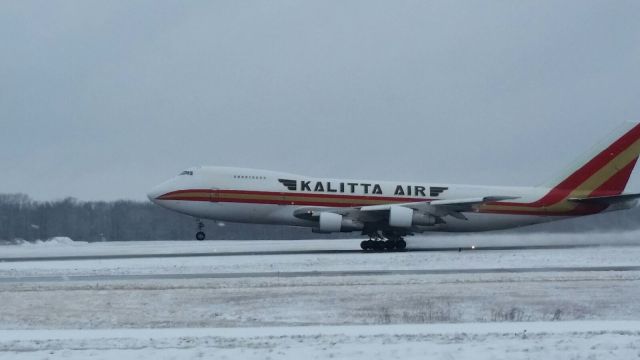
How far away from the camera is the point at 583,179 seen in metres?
42.8

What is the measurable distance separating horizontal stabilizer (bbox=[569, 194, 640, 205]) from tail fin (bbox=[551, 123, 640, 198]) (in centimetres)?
47

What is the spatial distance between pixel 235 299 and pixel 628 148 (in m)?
30.4

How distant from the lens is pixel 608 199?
136 ft

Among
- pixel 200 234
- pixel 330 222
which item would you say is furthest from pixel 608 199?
pixel 200 234

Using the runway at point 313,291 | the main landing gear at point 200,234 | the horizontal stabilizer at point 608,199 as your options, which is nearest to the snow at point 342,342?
the runway at point 313,291

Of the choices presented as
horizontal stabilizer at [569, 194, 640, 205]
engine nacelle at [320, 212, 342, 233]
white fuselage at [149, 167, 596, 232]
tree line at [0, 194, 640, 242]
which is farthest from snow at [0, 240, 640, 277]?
tree line at [0, 194, 640, 242]

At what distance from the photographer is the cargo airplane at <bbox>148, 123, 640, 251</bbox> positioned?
38781mm

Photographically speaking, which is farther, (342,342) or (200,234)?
(200,234)

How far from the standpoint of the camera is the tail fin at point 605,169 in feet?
140

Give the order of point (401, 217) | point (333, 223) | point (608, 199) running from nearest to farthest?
point (333, 223) → point (401, 217) → point (608, 199)

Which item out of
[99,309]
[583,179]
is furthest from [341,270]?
[583,179]

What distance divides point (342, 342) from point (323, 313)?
457 centimetres

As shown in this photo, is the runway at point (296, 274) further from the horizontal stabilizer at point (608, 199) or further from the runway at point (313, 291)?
A: the horizontal stabilizer at point (608, 199)

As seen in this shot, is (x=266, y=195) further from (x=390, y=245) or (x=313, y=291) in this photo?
(x=313, y=291)
